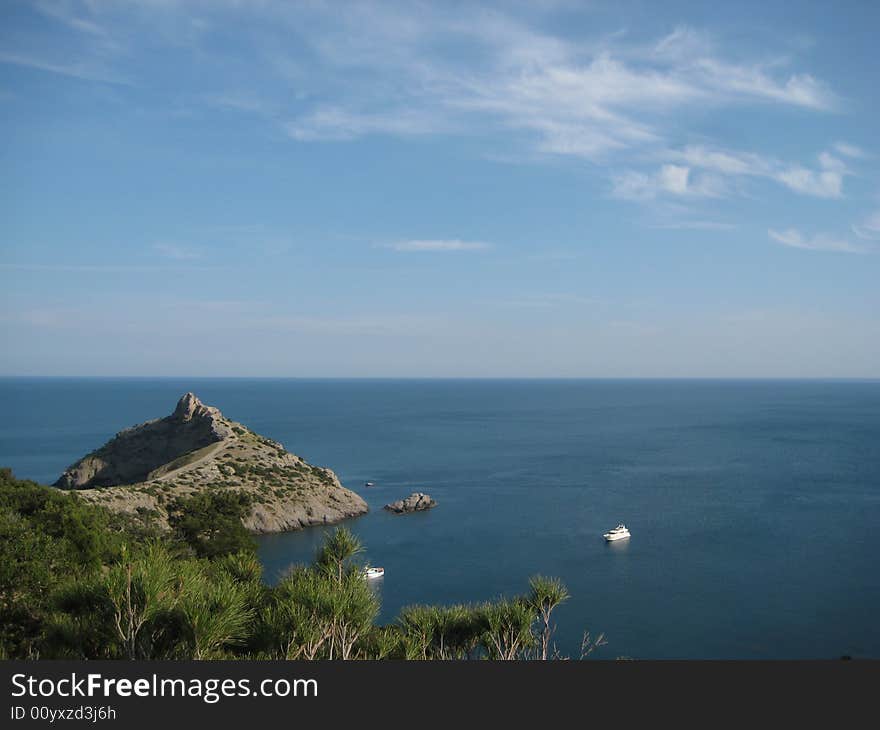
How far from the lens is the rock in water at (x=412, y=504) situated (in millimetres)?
68312

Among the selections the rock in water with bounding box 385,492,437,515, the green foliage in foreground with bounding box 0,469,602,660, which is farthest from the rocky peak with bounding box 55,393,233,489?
the green foliage in foreground with bounding box 0,469,602,660

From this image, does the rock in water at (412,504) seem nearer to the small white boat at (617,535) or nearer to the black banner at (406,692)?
the small white boat at (617,535)

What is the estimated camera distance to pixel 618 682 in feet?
20.1

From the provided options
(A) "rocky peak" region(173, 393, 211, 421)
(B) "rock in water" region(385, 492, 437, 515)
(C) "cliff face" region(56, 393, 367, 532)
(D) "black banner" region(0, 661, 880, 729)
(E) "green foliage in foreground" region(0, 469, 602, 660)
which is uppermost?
(D) "black banner" region(0, 661, 880, 729)

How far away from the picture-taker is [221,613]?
821 centimetres

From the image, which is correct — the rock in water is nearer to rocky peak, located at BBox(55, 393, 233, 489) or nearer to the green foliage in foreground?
rocky peak, located at BBox(55, 393, 233, 489)

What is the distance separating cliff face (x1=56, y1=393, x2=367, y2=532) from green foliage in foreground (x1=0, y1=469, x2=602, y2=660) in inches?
1504

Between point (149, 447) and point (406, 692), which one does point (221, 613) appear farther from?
point (149, 447)

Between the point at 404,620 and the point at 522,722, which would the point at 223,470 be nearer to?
the point at 404,620

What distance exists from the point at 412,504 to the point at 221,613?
62.0m

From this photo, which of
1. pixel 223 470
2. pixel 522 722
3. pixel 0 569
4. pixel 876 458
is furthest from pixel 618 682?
pixel 876 458

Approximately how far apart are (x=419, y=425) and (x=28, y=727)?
147m

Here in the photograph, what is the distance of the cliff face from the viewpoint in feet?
189

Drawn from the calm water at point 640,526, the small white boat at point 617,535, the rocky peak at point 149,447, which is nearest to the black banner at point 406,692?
the calm water at point 640,526
